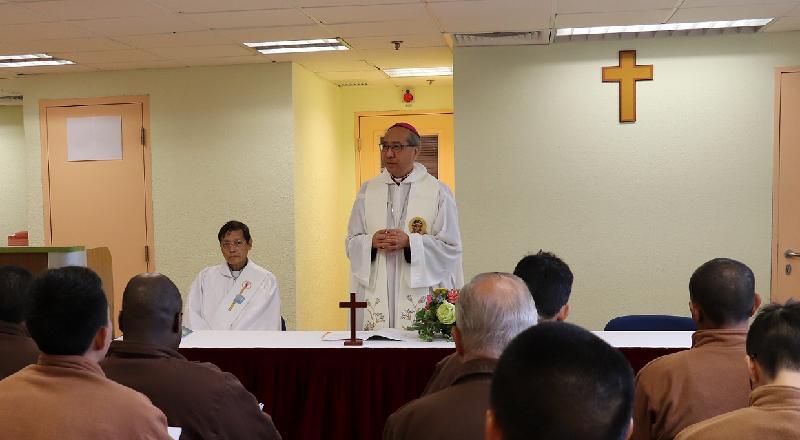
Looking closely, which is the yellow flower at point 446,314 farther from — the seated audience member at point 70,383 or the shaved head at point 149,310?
the seated audience member at point 70,383

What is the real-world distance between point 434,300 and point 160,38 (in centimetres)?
319

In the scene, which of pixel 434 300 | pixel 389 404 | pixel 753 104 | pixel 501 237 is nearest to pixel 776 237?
pixel 753 104

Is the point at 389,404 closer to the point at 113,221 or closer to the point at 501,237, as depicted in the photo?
the point at 501,237

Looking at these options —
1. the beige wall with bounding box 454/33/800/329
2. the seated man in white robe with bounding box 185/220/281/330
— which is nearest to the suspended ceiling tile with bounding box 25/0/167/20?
the seated man in white robe with bounding box 185/220/281/330

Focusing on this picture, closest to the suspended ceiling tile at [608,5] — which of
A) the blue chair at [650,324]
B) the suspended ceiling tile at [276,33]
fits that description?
the suspended ceiling tile at [276,33]

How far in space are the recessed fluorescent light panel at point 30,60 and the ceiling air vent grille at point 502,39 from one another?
3.26 metres

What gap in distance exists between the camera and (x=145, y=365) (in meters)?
2.26

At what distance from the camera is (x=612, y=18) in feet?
17.2

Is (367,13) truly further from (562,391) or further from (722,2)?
(562,391)

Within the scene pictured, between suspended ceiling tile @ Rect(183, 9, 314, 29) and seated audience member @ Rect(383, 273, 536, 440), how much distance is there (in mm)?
3296

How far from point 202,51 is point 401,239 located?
2.71m

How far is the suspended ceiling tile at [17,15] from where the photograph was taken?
4617 millimetres

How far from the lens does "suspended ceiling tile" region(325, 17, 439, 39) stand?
5324 millimetres

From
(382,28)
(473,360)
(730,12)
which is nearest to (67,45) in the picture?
(382,28)
